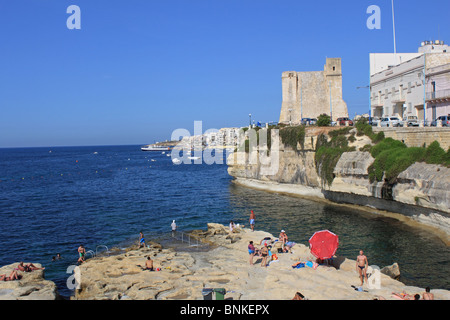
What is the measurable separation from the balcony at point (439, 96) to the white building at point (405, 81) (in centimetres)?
59

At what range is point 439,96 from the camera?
3762 cm

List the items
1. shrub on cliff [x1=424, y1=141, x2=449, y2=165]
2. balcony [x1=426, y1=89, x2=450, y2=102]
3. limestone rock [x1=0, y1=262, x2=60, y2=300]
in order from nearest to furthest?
limestone rock [x1=0, y1=262, x2=60, y2=300]
shrub on cliff [x1=424, y1=141, x2=449, y2=165]
balcony [x1=426, y1=89, x2=450, y2=102]

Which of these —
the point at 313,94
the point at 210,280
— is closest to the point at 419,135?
the point at 210,280

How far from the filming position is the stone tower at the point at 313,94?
188ft

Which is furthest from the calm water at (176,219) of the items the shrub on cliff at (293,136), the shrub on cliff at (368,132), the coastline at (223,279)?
the shrub on cliff at (368,132)

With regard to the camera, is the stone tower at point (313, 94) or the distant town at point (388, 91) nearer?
the distant town at point (388, 91)

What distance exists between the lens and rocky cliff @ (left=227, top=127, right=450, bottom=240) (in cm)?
2561

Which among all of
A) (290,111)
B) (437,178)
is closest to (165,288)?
(437,178)

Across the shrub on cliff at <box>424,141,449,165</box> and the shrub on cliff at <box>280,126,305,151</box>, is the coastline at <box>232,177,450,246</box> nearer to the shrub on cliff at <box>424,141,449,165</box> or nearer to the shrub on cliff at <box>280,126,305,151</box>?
the shrub on cliff at <box>424,141,449,165</box>

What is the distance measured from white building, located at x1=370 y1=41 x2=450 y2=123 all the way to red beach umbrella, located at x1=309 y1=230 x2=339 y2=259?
2106 cm

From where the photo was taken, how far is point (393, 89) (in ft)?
155

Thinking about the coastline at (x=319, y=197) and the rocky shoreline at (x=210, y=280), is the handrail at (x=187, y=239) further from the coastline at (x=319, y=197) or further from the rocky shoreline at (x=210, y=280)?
the coastline at (x=319, y=197)

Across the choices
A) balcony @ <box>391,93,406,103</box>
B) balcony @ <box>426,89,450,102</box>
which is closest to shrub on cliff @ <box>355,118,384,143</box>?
balcony @ <box>426,89,450,102</box>

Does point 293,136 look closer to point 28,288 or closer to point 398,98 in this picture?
point 398,98
